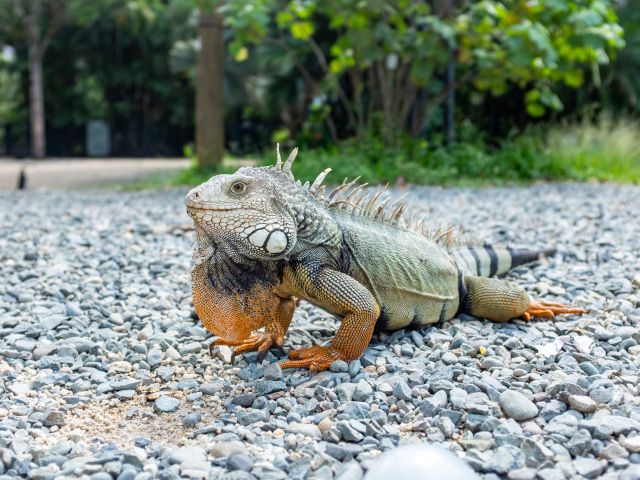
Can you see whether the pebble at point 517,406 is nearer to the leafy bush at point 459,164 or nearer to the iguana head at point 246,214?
the iguana head at point 246,214

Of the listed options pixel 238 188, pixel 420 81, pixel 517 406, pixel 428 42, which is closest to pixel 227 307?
pixel 238 188

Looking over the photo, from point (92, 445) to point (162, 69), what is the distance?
24773mm

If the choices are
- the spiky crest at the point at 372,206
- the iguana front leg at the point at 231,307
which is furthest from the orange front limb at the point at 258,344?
the spiky crest at the point at 372,206

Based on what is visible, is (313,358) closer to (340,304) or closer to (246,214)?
(340,304)

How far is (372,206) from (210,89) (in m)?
8.27

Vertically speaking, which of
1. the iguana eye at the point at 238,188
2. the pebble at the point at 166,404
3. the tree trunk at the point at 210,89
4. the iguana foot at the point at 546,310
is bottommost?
the pebble at the point at 166,404

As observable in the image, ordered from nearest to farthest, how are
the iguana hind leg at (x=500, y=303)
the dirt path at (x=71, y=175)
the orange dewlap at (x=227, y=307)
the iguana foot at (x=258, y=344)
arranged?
the orange dewlap at (x=227, y=307), the iguana foot at (x=258, y=344), the iguana hind leg at (x=500, y=303), the dirt path at (x=71, y=175)

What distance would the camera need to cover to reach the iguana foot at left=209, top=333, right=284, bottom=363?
143 inches

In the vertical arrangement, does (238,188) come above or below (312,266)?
above

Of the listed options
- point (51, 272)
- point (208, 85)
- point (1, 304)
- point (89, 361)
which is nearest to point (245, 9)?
point (208, 85)

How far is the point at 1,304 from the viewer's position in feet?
14.8

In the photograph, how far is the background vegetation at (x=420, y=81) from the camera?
10688 mm

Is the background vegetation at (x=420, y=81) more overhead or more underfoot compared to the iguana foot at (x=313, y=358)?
more overhead

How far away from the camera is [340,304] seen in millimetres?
3342
